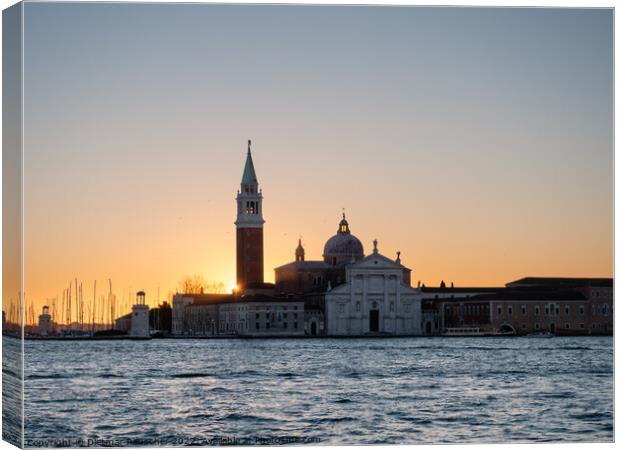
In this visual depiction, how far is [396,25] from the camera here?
37.0 ft

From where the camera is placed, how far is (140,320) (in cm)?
5109

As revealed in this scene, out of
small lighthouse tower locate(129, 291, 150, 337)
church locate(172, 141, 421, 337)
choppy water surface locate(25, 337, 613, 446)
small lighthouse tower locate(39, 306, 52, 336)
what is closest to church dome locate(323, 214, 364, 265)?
church locate(172, 141, 421, 337)

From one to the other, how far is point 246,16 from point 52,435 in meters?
3.59

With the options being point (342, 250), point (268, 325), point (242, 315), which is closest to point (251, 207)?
point (242, 315)

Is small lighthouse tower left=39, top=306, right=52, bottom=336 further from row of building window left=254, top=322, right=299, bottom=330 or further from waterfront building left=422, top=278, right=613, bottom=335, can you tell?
waterfront building left=422, top=278, right=613, bottom=335

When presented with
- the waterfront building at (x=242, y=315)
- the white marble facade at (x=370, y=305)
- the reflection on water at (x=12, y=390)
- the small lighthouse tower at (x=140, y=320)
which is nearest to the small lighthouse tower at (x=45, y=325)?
the small lighthouse tower at (x=140, y=320)

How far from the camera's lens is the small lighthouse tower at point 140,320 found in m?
48.8

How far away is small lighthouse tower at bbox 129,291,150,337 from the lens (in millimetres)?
48844

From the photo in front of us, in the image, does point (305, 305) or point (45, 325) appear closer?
point (45, 325)

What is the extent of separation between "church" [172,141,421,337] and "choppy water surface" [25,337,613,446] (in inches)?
1090

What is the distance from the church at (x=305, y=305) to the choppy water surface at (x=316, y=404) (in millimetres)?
27685

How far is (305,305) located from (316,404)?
41487 millimetres

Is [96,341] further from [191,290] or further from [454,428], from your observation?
[454,428]

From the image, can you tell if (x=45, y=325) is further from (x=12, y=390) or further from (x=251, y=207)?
(x=12, y=390)
